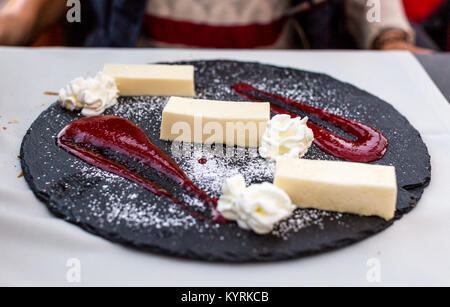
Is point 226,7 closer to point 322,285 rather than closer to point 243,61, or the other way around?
point 243,61

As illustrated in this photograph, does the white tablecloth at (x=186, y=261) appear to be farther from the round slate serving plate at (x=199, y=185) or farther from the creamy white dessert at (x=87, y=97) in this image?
the creamy white dessert at (x=87, y=97)

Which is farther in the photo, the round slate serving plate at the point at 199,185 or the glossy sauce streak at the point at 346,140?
the glossy sauce streak at the point at 346,140

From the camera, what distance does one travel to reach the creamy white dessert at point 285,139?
4.57 feet

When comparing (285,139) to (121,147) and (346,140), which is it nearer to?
(346,140)

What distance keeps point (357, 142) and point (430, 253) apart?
427 millimetres

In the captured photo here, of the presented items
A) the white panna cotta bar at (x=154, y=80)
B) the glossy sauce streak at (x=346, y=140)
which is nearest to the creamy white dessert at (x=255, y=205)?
the glossy sauce streak at (x=346, y=140)

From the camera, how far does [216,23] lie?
249 cm

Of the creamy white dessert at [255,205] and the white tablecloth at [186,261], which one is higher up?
the creamy white dessert at [255,205]

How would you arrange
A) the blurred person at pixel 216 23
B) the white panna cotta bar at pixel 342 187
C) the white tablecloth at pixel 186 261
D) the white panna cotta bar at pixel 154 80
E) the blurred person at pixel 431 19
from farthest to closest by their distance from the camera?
the blurred person at pixel 431 19 → the blurred person at pixel 216 23 → the white panna cotta bar at pixel 154 80 → the white panna cotta bar at pixel 342 187 → the white tablecloth at pixel 186 261

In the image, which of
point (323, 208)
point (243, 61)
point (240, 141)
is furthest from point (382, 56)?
point (323, 208)

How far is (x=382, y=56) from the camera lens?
215 cm

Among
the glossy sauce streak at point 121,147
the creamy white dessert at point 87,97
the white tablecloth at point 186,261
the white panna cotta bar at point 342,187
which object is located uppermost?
the white panna cotta bar at point 342,187

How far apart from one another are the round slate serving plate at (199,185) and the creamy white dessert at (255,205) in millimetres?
28

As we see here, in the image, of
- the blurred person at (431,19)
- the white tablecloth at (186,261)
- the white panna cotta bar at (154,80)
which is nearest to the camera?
the white tablecloth at (186,261)
